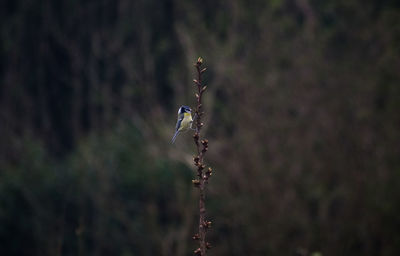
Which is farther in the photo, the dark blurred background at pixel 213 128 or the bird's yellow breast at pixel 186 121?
the dark blurred background at pixel 213 128

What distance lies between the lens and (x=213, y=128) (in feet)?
38.7

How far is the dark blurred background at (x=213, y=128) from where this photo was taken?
9969 mm

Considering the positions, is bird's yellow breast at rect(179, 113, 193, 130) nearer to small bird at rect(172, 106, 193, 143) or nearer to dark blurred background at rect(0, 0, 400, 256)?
small bird at rect(172, 106, 193, 143)

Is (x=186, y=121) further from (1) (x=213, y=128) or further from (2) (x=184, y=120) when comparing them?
(1) (x=213, y=128)

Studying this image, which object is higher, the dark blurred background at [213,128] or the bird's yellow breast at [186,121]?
the dark blurred background at [213,128]

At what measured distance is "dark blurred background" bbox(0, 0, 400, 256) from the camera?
997cm

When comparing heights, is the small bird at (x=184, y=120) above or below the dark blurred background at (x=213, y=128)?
below

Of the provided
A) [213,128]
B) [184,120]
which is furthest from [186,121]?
[213,128]

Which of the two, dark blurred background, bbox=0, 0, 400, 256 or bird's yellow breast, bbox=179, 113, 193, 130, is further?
dark blurred background, bbox=0, 0, 400, 256

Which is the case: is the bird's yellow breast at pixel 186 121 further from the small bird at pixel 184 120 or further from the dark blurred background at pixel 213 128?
the dark blurred background at pixel 213 128

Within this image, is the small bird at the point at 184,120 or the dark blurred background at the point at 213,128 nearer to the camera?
the small bird at the point at 184,120

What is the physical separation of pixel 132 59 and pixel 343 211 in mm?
7562

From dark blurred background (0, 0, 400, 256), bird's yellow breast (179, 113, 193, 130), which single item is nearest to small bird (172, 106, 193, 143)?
bird's yellow breast (179, 113, 193, 130)

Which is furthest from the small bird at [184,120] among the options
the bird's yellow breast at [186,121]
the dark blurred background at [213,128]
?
the dark blurred background at [213,128]
